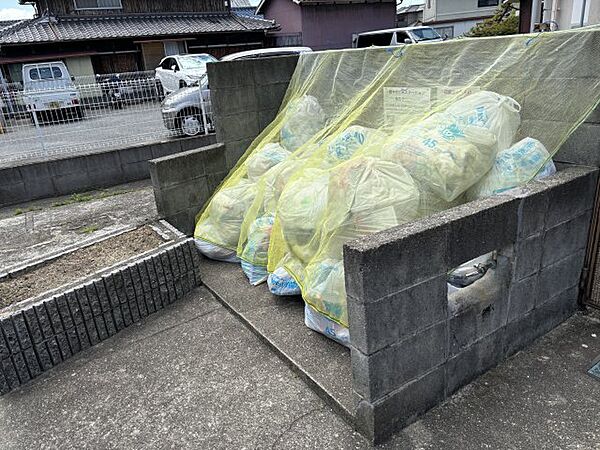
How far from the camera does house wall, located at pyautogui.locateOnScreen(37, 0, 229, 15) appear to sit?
60.1 feet

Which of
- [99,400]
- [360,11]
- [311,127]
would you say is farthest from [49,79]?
[360,11]

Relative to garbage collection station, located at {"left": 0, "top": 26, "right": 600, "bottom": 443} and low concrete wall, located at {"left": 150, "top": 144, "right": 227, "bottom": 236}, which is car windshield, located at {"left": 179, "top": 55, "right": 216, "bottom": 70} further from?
garbage collection station, located at {"left": 0, "top": 26, "right": 600, "bottom": 443}

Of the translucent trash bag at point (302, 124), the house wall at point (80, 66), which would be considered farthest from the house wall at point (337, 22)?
the translucent trash bag at point (302, 124)

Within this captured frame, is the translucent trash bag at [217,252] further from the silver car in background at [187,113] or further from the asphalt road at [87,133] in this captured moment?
the asphalt road at [87,133]

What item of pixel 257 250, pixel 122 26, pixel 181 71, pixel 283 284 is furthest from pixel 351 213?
pixel 122 26

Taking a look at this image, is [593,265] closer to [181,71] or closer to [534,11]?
[534,11]

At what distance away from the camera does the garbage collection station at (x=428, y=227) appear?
203 centimetres

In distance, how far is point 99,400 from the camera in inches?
100

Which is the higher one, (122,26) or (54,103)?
(122,26)

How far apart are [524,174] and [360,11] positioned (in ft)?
78.6

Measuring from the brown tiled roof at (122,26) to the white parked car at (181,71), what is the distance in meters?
6.13

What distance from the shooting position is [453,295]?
231 cm

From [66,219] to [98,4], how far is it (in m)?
17.5

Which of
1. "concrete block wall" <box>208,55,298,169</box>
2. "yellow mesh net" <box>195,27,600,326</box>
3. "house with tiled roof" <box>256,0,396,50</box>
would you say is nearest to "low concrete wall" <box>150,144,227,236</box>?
"concrete block wall" <box>208,55,298,169</box>
